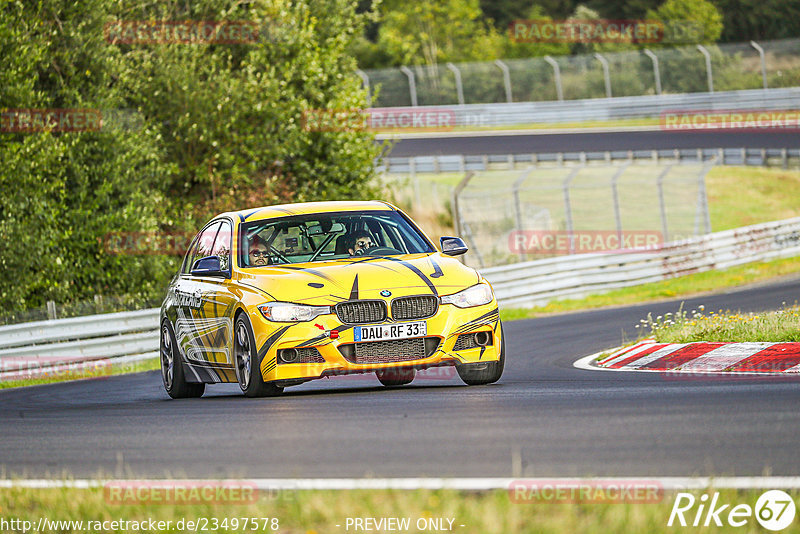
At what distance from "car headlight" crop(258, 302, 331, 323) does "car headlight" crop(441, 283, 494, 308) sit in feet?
3.20

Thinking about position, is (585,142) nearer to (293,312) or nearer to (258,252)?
(258,252)

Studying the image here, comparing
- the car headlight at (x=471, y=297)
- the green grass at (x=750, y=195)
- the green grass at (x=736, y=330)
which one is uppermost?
the car headlight at (x=471, y=297)

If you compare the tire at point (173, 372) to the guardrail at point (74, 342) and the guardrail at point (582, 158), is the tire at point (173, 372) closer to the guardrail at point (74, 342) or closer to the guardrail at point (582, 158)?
the guardrail at point (74, 342)

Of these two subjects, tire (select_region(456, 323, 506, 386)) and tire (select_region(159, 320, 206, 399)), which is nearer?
tire (select_region(456, 323, 506, 386))

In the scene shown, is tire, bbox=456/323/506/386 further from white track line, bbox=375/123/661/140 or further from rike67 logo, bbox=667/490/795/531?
white track line, bbox=375/123/661/140

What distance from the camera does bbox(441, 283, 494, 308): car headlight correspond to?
10078 millimetres

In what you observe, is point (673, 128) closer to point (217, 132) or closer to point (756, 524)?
point (217, 132)

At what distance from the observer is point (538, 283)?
991 inches

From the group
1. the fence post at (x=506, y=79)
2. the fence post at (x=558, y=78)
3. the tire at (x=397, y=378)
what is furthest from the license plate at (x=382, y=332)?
the fence post at (x=506, y=79)

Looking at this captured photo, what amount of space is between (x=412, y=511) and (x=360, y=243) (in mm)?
6250

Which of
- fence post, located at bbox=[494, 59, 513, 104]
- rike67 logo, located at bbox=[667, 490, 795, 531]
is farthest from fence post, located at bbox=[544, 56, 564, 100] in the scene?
rike67 logo, located at bbox=[667, 490, 795, 531]

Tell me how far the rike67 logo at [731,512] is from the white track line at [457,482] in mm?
276

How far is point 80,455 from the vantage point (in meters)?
7.55

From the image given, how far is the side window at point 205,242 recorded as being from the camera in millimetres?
12028
